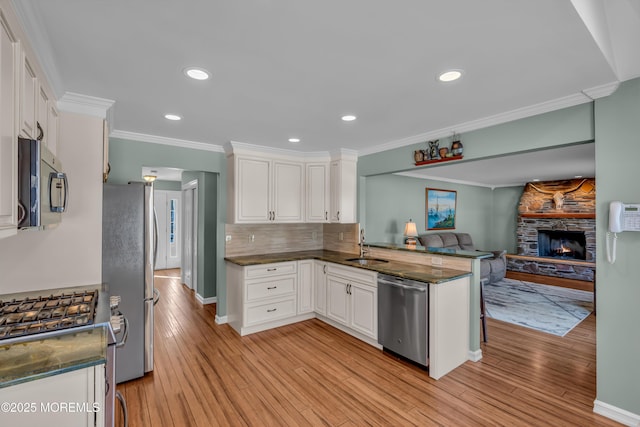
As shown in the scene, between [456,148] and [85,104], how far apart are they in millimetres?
3405

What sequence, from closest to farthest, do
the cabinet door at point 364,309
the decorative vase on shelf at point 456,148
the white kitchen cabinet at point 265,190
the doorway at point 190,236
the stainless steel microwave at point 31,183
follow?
the stainless steel microwave at point 31,183
the decorative vase on shelf at point 456,148
the cabinet door at point 364,309
the white kitchen cabinet at point 265,190
the doorway at point 190,236

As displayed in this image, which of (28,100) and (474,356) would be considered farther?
(474,356)

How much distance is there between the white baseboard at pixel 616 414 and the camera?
6.86 feet

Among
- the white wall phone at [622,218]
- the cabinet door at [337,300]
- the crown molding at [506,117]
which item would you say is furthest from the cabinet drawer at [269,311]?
the white wall phone at [622,218]

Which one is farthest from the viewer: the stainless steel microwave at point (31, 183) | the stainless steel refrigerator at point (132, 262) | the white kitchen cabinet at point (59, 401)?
the stainless steel refrigerator at point (132, 262)

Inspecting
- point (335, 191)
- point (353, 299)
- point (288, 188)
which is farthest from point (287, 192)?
point (353, 299)

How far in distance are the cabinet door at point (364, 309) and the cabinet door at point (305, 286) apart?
0.79 m

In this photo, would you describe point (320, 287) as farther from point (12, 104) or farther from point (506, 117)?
point (12, 104)

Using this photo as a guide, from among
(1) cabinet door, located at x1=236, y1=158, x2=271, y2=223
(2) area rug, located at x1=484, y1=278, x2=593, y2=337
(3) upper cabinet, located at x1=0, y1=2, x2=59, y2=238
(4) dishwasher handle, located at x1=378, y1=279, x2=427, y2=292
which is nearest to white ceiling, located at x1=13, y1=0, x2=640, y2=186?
(3) upper cabinet, located at x1=0, y1=2, x2=59, y2=238

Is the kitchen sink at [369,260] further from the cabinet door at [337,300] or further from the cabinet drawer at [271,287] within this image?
the cabinet drawer at [271,287]

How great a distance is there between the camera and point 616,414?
84.8 inches

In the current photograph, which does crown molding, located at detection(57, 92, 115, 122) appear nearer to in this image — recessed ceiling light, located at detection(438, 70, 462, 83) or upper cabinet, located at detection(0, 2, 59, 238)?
upper cabinet, located at detection(0, 2, 59, 238)

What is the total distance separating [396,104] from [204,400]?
2.91 m

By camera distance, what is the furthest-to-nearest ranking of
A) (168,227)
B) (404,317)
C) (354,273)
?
1. (168,227)
2. (354,273)
3. (404,317)
